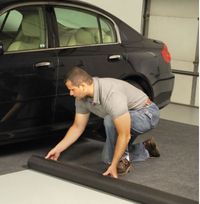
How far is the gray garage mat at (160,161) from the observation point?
3.73m

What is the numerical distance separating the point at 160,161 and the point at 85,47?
113 centimetres

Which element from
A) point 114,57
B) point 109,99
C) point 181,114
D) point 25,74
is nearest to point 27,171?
point 109,99

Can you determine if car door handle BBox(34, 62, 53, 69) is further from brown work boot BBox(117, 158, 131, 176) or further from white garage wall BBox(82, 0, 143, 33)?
white garage wall BBox(82, 0, 143, 33)

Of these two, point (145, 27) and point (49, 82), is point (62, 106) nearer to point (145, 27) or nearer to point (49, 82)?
point (49, 82)

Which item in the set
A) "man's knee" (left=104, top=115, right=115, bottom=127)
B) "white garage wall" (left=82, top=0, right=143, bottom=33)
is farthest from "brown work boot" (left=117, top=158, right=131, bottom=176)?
"white garage wall" (left=82, top=0, right=143, bottom=33)

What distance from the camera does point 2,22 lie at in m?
3.95

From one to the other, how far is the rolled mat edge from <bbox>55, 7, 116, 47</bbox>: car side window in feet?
6.52

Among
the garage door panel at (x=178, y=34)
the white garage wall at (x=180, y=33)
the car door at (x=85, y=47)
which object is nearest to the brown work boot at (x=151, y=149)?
the car door at (x=85, y=47)

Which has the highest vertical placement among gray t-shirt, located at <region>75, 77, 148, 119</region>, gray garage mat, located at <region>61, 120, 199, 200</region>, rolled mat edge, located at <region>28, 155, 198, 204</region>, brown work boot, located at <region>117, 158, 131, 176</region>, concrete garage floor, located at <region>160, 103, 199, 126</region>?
rolled mat edge, located at <region>28, 155, 198, 204</region>

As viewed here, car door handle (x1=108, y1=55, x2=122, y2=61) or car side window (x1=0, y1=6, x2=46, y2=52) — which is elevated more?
car side window (x1=0, y1=6, x2=46, y2=52)

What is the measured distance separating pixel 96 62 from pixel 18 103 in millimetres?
816

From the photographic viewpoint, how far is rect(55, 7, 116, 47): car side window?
4305 millimetres

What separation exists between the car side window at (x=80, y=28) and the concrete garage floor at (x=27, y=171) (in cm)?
93

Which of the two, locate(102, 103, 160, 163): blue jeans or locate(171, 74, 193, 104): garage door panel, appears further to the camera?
locate(171, 74, 193, 104): garage door panel
